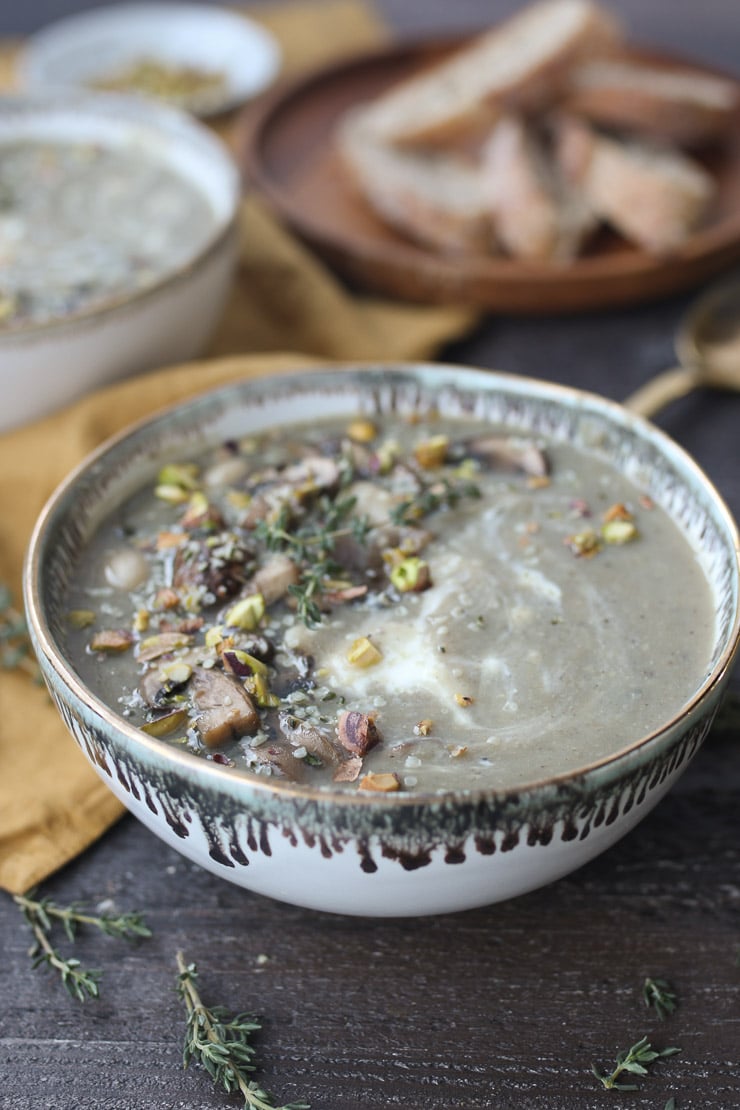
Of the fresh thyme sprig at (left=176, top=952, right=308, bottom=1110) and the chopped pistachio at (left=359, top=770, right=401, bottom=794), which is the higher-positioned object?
the chopped pistachio at (left=359, top=770, right=401, bottom=794)

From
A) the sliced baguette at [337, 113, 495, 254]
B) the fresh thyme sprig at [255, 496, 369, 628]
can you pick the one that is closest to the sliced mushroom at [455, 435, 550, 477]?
the fresh thyme sprig at [255, 496, 369, 628]

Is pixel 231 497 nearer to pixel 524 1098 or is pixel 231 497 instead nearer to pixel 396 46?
pixel 524 1098

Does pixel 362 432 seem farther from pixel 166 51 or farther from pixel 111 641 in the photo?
pixel 166 51

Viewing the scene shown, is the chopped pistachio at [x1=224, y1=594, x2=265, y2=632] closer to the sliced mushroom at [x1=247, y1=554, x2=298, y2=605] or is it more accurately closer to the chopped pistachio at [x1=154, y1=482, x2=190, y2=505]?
the sliced mushroom at [x1=247, y1=554, x2=298, y2=605]

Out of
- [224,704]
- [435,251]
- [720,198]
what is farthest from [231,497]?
[720,198]

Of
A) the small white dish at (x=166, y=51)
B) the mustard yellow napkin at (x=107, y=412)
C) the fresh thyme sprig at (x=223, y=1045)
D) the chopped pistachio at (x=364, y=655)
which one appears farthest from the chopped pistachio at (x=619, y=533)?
the small white dish at (x=166, y=51)

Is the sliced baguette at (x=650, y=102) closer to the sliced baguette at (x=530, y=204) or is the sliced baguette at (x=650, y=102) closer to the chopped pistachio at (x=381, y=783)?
the sliced baguette at (x=530, y=204)
